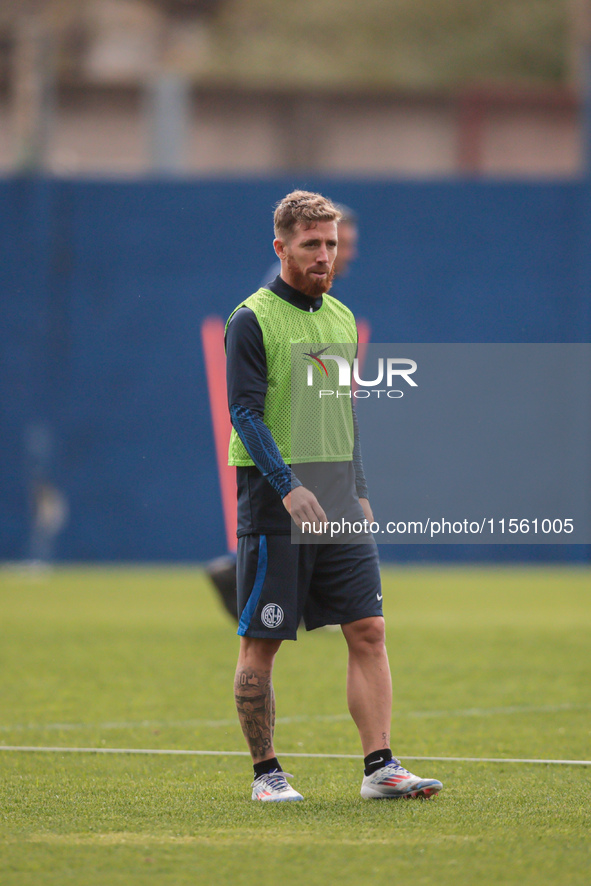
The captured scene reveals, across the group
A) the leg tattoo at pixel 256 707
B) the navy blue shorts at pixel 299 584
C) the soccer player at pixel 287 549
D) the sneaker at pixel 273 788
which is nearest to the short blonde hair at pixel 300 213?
the soccer player at pixel 287 549

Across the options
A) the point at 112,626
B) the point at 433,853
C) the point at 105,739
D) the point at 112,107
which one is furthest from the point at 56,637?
the point at 112,107

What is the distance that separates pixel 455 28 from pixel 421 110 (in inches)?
769

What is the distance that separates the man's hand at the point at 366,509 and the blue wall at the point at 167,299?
1001 cm

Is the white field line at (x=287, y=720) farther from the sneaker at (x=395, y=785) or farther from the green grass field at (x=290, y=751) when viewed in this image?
the sneaker at (x=395, y=785)

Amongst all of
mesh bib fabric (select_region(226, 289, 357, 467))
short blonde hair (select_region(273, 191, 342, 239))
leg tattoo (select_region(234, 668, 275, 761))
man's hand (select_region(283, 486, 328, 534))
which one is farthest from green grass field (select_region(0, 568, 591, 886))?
short blonde hair (select_region(273, 191, 342, 239))

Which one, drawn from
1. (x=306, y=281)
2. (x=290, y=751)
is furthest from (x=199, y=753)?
(x=306, y=281)

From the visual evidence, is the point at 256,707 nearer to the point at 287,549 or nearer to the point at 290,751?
the point at 287,549

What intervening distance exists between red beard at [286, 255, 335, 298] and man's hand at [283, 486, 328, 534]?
0.65 m

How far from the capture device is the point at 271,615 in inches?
155

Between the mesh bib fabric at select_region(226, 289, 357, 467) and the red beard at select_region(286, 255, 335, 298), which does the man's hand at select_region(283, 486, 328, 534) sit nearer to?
the mesh bib fabric at select_region(226, 289, 357, 467)

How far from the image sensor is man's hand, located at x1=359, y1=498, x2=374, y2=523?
4.20 metres

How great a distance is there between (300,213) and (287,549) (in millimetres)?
993

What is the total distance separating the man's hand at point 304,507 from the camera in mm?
3773

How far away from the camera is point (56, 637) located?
830cm
